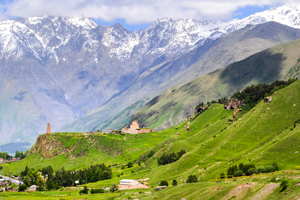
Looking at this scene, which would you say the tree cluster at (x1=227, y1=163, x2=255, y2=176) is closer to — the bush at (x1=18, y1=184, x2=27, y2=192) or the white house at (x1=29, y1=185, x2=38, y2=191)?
the white house at (x1=29, y1=185, x2=38, y2=191)

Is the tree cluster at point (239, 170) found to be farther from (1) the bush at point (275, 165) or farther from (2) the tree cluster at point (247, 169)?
(1) the bush at point (275, 165)

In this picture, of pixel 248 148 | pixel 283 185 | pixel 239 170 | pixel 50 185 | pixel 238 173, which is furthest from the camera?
pixel 50 185

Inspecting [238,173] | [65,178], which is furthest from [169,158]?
[238,173]

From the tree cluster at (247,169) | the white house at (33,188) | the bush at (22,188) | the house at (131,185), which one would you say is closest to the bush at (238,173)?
the tree cluster at (247,169)

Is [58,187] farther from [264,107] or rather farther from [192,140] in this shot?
[264,107]

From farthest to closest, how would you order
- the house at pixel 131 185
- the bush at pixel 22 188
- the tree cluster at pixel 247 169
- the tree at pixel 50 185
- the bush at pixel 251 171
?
the tree at pixel 50 185 < the bush at pixel 22 188 < the house at pixel 131 185 < the bush at pixel 251 171 < the tree cluster at pixel 247 169

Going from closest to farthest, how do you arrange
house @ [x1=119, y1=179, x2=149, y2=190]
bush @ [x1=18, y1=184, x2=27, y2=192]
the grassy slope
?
the grassy slope, house @ [x1=119, y1=179, x2=149, y2=190], bush @ [x1=18, y1=184, x2=27, y2=192]

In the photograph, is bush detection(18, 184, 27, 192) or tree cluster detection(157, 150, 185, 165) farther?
tree cluster detection(157, 150, 185, 165)

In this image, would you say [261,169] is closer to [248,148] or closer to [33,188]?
[248,148]

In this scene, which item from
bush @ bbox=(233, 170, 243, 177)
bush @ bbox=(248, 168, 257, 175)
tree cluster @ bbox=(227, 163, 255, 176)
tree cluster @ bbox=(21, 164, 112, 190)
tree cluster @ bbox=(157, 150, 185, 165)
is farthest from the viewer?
tree cluster @ bbox=(157, 150, 185, 165)

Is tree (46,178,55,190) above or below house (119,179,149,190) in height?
above

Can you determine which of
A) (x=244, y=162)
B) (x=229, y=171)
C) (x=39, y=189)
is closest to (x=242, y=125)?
(x=244, y=162)

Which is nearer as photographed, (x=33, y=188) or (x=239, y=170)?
(x=239, y=170)

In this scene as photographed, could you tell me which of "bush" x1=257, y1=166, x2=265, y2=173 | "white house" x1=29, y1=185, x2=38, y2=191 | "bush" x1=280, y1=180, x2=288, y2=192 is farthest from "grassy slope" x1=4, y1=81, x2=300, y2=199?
"bush" x1=280, y1=180, x2=288, y2=192
